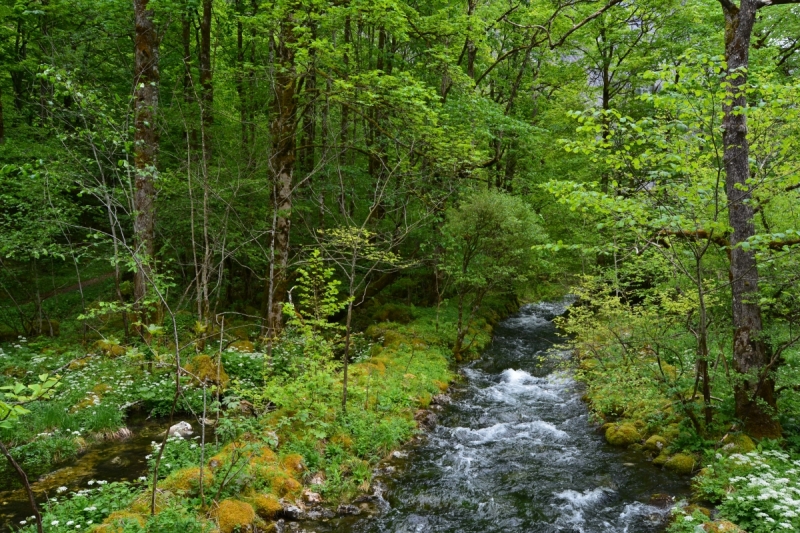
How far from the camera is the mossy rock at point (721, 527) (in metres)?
5.02

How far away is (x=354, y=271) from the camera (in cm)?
943

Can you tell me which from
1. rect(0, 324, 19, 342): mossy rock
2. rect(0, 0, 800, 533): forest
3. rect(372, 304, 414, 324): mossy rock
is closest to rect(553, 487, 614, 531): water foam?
rect(0, 0, 800, 533): forest

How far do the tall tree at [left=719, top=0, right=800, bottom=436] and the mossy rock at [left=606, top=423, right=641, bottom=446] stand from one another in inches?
74.4

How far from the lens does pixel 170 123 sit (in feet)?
41.0

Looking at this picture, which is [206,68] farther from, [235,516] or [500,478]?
[500,478]

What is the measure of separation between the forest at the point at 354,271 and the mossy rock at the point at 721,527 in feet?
0.27

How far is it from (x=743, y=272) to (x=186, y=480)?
26.5 feet

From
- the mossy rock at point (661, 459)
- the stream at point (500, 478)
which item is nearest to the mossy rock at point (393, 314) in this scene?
the stream at point (500, 478)

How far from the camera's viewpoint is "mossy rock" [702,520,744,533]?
502 centimetres

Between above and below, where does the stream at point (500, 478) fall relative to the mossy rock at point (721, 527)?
below

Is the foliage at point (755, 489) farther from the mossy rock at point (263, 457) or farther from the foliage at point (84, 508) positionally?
the foliage at point (84, 508)

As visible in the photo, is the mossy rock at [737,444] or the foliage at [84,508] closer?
the foliage at [84,508]

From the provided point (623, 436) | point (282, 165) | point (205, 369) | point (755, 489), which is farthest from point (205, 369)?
point (755, 489)

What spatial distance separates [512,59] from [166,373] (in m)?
20.0
